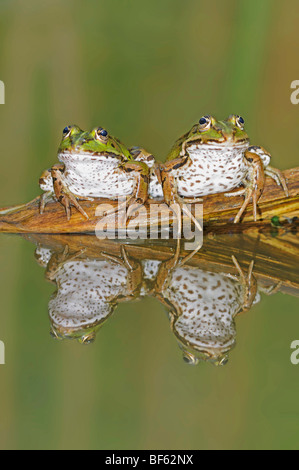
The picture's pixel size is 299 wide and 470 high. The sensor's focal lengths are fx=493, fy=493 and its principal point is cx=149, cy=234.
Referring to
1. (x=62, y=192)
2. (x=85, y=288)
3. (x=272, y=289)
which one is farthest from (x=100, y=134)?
(x=272, y=289)

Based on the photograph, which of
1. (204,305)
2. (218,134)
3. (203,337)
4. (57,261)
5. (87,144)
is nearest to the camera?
(203,337)

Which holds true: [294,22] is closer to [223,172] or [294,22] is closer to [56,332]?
[223,172]

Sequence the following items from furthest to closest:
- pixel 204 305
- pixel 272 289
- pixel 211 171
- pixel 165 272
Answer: pixel 211 171, pixel 165 272, pixel 272 289, pixel 204 305

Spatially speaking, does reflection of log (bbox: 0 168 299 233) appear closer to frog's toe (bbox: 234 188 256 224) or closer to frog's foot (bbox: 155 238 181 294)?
frog's toe (bbox: 234 188 256 224)

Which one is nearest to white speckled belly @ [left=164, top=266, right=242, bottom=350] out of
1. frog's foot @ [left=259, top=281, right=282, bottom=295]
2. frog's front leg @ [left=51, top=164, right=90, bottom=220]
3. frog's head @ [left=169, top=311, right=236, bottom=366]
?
frog's head @ [left=169, top=311, right=236, bottom=366]

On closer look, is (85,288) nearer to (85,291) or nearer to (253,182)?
(85,291)

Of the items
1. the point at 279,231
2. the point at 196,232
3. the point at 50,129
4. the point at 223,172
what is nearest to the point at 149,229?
the point at 196,232

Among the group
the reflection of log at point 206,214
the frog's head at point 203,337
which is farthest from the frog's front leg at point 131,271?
the reflection of log at point 206,214
